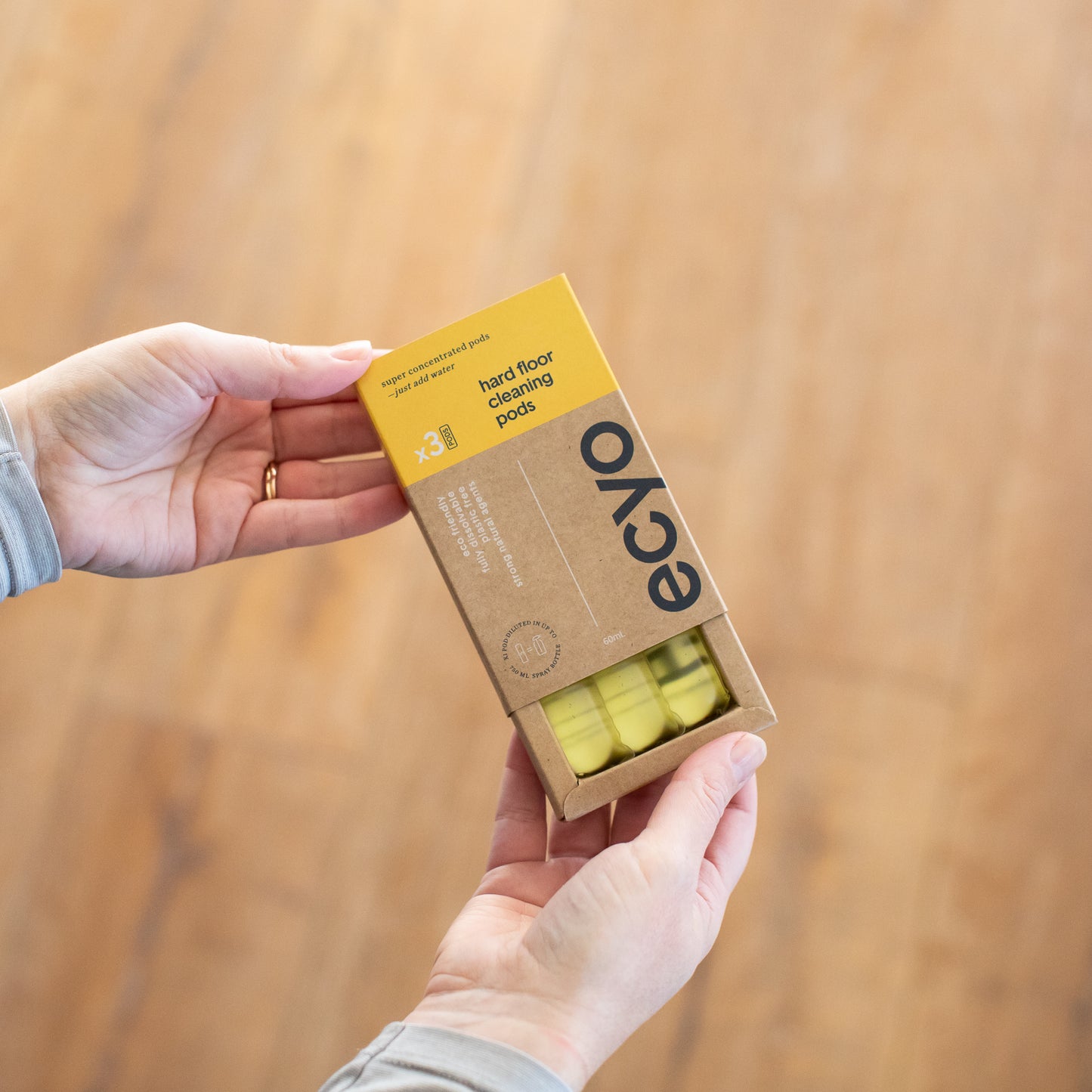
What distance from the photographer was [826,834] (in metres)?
1.47

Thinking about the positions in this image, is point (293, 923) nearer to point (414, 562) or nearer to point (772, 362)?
point (414, 562)

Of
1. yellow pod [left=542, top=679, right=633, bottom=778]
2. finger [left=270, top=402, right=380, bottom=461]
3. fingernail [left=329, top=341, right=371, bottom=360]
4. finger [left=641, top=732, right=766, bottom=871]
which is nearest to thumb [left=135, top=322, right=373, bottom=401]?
fingernail [left=329, top=341, right=371, bottom=360]

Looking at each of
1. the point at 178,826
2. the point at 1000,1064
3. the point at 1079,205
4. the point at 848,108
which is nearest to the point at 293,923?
the point at 178,826

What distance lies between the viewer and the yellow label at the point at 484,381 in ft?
3.21

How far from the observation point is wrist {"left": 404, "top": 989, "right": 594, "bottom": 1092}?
33.4 inches

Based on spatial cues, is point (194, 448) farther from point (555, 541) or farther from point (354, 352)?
point (555, 541)

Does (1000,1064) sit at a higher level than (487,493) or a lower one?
lower

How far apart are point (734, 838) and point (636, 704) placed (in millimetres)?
180

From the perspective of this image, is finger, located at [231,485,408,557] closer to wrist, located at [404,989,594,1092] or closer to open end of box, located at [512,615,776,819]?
open end of box, located at [512,615,776,819]

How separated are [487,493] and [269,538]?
32 centimetres

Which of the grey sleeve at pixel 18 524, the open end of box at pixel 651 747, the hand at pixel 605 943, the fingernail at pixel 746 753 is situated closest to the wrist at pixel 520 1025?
the hand at pixel 605 943

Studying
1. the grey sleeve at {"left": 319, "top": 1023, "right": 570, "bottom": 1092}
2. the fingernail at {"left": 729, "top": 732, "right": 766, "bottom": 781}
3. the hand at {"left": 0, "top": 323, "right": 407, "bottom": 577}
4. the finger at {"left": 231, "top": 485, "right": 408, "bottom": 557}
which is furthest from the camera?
the finger at {"left": 231, "top": 485, "right": 408, "bottom": 557}

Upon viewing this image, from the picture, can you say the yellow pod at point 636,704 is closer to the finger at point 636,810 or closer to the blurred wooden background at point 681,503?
the finger at point 636,810

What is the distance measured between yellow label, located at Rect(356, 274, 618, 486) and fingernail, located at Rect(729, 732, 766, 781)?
362 mm
